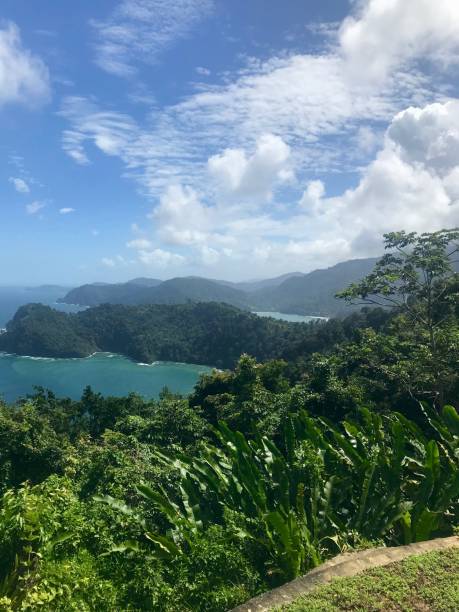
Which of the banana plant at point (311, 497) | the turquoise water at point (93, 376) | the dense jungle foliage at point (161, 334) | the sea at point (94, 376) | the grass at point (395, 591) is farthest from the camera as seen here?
the dense jungle foliage at point (161, 334)

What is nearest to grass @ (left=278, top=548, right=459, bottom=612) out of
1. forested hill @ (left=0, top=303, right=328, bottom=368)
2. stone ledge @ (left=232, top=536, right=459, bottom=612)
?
stone ledge @ (left=232, top=536, right=459, bottom=612)

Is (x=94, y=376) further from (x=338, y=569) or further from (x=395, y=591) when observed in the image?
(x=395, y=591)

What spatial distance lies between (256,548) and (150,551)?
128 centimetres

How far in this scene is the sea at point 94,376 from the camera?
69.5 meters

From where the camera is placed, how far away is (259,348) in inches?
3270

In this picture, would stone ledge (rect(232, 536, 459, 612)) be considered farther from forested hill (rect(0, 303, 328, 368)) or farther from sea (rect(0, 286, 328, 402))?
forested hill (rect(0, 303, 328, 368))

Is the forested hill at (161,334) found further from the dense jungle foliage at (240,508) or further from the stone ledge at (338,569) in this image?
the stone ledge at (338,569)

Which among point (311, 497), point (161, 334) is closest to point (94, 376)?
point (161, 334)

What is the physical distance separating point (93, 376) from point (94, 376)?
0.18 metres

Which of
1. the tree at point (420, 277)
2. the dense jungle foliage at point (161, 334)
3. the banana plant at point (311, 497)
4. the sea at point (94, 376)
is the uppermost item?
the tree at point (420, 277)

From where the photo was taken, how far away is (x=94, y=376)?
79.5 m

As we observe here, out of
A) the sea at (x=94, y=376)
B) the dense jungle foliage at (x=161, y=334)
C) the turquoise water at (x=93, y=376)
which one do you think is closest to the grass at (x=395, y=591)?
the turquoise water at (x=93, y=376)

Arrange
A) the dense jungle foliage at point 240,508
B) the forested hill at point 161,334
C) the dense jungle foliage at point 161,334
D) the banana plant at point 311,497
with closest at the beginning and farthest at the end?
1. the dense jungle foliage at point 240,508
2. the banana plant at point 311,497
3. the dense jungle foliage at point 161,334
4. the forested hill at point 161,334

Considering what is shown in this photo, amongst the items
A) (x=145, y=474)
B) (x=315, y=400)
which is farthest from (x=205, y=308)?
(x=145, y=474)
